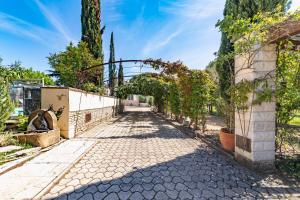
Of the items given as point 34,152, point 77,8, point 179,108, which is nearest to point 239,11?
point 179,108

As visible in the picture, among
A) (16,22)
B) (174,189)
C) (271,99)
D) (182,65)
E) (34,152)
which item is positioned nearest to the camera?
(174,189)

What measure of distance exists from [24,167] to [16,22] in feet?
36.0

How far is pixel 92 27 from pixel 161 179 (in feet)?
43.8

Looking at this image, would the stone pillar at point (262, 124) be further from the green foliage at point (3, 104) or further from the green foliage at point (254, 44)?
the green foliage at point (3, 104)

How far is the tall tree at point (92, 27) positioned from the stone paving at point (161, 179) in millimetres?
9708

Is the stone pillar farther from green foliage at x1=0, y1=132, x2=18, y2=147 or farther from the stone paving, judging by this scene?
green foliage at x1=0, y1=132, x2=18, y2=147

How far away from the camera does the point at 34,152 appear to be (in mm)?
5227

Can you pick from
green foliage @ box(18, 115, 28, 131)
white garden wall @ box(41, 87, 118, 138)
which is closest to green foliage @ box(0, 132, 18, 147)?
green foliage @ box(18, 115, 28, 131)

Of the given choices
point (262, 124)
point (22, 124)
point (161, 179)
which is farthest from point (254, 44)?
point (22, 124)

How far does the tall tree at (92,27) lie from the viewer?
1382cm

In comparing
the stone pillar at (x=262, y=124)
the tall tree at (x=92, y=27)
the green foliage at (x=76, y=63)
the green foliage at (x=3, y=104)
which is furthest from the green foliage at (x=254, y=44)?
the tall tree at (x=92, y=27)

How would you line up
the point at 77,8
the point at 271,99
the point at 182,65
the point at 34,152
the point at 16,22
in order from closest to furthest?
1. the point at 271,99
2. the point at 34,152
3. the point at 182,65
4. the point at 16,22
5. the point at 77,8

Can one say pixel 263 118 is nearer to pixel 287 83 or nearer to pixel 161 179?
pixel 287 83

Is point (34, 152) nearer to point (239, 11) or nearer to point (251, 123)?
point (251, 123)
